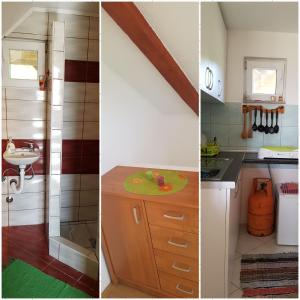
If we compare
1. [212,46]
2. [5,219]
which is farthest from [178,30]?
[5,219]

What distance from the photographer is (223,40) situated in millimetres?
1616

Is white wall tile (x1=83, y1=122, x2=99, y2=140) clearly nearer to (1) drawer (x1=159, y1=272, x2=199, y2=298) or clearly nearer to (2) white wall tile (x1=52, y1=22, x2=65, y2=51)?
(2) white wall tile (x1=52, y1=22, x2=65, y2=51)

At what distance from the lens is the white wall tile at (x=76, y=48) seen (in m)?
2.05

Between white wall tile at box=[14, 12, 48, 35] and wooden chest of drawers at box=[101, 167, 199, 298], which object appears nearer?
wooden chest of drawers at box=[101, 167, 199, 298]

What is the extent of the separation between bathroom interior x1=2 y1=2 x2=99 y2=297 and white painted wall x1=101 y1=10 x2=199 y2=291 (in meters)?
0.91

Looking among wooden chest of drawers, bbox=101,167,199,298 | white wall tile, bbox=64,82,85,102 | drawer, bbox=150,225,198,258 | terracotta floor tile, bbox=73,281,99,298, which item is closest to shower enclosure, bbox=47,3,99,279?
white wall tile, bbox=64,82,85,102

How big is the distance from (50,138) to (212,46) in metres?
1.19

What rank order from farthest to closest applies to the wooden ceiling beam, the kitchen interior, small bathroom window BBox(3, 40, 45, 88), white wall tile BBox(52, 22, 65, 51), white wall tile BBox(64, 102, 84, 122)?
1. white wall tile BBox(64, 102, 84, 122)
2. small bathroom window BBox(3, 40, 45, 88)
3. white wall tile BBox(52, 22, 65, 51)
4. the kitchen interior
5. the wooden ceiling beam

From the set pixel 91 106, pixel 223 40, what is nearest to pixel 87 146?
pixel 91 106

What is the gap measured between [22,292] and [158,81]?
130 cm

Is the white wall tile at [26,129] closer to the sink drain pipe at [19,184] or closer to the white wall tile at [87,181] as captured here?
the sink drain pipe at [19,184]

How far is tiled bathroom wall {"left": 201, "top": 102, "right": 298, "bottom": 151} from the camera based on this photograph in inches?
76.2

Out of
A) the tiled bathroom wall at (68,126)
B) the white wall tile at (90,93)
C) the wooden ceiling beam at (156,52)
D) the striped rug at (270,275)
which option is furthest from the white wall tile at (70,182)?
the wooden ceiling beam at (156,52)

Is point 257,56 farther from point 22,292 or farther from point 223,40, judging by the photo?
point 22,292
